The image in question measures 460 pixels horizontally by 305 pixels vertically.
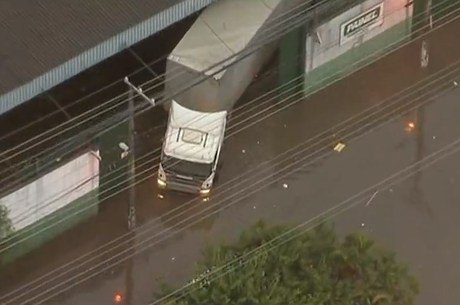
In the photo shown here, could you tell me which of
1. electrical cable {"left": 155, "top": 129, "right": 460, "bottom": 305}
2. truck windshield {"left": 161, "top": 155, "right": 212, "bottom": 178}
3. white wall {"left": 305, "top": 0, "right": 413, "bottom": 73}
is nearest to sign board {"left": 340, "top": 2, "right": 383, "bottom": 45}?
white wall {"left": 305, "top": 0, "right": 413, "bottom": 73}

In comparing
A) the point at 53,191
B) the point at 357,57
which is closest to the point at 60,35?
the point at 53,191

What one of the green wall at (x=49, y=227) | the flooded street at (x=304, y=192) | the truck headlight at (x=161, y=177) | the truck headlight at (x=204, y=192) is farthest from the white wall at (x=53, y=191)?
the truck headlight at (x=204, y=192)

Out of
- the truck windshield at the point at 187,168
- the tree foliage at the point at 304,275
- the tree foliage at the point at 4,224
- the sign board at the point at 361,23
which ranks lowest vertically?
the tree foliage at the point at 304,275

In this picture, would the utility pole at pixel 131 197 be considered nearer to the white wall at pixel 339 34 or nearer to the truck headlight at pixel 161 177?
the truck headlight at pixel 161 177

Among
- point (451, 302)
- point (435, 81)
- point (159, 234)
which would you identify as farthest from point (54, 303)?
point (435, 81)

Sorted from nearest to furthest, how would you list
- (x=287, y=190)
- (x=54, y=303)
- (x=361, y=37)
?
(x=54, y=303) → (x=287, y=190) → (x=361, y=37)

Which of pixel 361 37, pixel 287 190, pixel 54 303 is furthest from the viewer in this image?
pixel 361 37

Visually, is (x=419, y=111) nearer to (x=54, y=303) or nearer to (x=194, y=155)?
(x=194, y=155)

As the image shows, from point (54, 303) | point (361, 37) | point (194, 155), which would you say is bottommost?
point (54, 303)

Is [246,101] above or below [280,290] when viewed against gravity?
above
